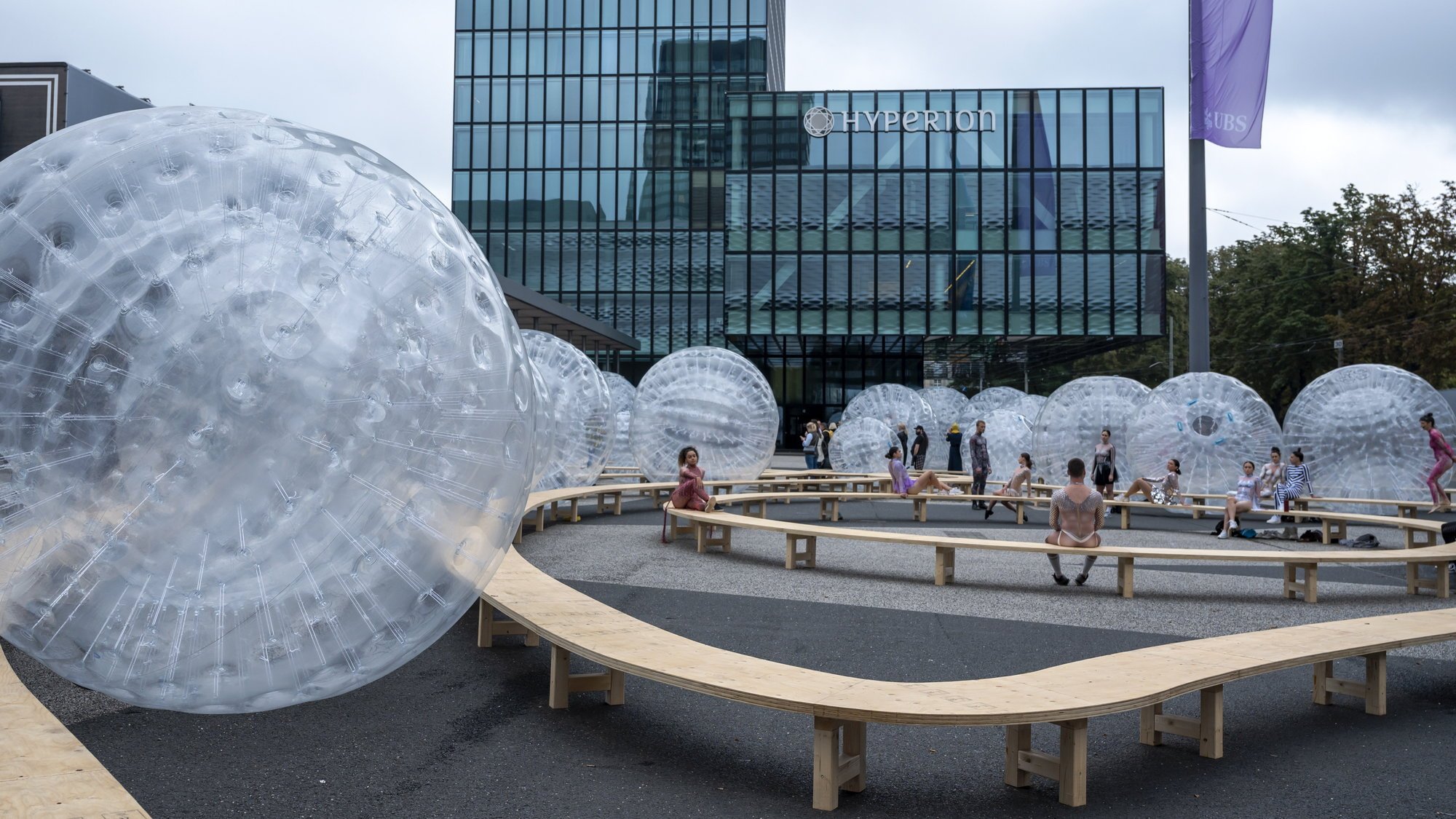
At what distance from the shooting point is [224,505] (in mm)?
3178

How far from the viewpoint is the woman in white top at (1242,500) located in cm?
1459

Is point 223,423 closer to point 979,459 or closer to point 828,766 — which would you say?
point 828,766

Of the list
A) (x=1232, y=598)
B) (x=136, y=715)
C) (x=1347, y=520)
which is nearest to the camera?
(x=136, y=715)

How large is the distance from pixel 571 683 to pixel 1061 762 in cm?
254

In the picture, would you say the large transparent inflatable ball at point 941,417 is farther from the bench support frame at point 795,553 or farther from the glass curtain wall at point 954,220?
the bench support frame at point 795,553

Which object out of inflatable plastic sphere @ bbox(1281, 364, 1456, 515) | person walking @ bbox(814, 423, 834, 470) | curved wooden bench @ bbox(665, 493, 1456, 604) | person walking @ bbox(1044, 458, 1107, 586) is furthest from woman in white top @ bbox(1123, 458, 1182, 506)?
person walking @ bbox(814, 423, 834, 470)

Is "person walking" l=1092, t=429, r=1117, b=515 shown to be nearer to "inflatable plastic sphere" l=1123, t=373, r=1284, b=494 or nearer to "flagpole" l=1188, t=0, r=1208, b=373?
"inflatable plastic sphere" l=1123, t=373, r=1284, b=494

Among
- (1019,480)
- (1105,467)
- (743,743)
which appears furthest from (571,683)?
(1105,467)

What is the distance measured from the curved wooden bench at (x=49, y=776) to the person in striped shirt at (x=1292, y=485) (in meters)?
15.2

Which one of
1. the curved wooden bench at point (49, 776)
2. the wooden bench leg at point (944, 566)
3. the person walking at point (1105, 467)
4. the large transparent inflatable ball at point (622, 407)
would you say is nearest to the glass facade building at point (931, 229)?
the large transparent inflatable ball at point (622, 407)

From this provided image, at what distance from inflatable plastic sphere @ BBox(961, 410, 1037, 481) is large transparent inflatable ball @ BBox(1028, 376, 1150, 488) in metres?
3.00

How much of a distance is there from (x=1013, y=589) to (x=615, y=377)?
15220 millimetres

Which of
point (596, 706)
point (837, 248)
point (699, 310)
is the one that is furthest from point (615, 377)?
point (699, 310)

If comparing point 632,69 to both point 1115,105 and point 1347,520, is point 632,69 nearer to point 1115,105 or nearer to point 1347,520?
point 1115,105
